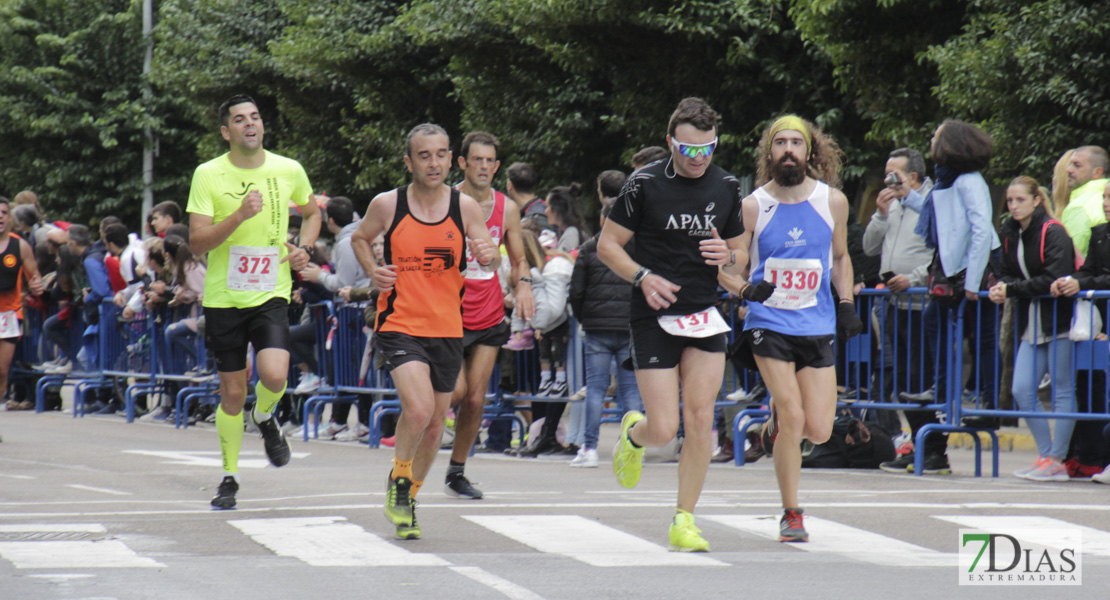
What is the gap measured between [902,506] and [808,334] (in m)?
1.78

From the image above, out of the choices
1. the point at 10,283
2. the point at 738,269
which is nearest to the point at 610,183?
the point at 738,269

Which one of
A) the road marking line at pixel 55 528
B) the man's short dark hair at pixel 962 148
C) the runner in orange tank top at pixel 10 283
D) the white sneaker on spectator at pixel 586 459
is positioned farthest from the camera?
the runner in orange tank top at pixel 10 283

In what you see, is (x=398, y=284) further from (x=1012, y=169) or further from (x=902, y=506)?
(x=1012, y=169)

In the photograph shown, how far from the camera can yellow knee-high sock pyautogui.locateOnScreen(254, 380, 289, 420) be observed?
8695 millimetres

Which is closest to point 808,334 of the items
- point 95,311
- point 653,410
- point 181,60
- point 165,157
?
point 653,410

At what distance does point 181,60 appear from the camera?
35.7 meters

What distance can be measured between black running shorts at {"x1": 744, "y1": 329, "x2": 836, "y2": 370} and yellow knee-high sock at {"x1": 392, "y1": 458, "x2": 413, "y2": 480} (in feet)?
5.45

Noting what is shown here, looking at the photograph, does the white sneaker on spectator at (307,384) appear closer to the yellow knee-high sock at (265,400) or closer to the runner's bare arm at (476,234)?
the yellow knee-high sock at (265,400)

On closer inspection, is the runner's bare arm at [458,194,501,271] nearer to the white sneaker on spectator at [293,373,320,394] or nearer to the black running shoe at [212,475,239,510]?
the black running shoe at [212,475,239,510]

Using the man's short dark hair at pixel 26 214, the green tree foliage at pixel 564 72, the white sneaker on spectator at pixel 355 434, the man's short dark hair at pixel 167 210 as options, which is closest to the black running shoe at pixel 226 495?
the white sneaker on spectator at pixel 355 434

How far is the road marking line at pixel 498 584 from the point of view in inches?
227

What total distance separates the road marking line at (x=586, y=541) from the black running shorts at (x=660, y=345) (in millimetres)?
799

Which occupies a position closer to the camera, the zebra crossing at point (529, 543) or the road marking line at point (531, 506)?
the zebra crossing at point (529, 543)

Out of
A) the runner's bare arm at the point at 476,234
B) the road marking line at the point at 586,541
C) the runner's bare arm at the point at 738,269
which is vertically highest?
the runner's bare arm at the point at 476,234
